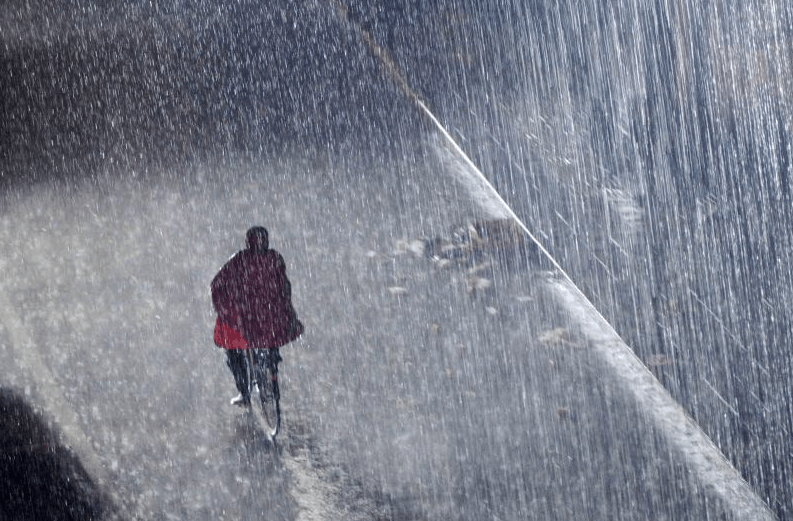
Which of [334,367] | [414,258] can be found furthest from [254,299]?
[414,258]

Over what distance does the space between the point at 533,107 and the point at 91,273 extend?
6.59 m

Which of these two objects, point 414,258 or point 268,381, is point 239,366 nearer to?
point 268,381

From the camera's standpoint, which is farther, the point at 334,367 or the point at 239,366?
the point at 334,367

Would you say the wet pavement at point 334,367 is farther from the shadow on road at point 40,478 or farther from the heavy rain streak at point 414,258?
the shadow on road at point 40,478

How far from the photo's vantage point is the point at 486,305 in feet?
29.0

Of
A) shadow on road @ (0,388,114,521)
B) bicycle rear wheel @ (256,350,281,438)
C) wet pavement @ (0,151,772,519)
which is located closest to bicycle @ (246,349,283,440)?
bicycle rear wheel @ (256,350,281,438)

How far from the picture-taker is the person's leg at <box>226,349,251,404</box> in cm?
701

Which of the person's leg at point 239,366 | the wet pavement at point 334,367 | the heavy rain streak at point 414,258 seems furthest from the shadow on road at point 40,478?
the person's leg at point 239,366

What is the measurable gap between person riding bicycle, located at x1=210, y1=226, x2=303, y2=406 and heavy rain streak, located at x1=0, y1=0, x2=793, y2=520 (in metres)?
0.78

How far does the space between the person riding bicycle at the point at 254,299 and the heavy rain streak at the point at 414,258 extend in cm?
78

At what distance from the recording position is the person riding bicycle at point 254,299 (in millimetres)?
6645

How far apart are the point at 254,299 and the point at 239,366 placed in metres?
0.77

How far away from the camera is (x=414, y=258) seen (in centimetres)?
976

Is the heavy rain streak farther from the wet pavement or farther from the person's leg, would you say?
the person's leg
